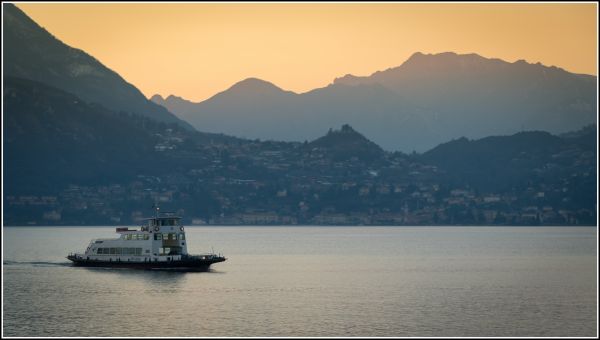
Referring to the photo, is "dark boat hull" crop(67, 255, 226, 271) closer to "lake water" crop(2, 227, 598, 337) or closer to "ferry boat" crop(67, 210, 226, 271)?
"ferry boat" crop(67, 210, 226, 271)

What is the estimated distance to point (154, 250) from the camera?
13275 cm

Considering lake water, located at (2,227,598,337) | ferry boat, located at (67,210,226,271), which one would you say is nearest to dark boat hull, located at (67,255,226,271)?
ferry boat, located at (67,210,226,271)

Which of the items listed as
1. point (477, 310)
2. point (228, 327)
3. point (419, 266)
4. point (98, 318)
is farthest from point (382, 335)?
point (419, 266)

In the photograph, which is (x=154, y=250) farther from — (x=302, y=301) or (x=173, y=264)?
(x=302, y=301)

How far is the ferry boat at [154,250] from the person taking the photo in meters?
131

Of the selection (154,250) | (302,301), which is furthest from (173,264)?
(302,301)

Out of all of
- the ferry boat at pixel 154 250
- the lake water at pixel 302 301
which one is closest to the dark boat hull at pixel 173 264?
the ferry boat at pixel 154 250

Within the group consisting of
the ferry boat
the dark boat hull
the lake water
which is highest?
the ferry boat

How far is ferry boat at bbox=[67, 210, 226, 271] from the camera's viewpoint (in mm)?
131125

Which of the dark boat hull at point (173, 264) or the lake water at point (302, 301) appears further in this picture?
the dark boat hull at point (173, 264)

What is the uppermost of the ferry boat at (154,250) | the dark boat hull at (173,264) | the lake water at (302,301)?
the ferry boat at (154,250)

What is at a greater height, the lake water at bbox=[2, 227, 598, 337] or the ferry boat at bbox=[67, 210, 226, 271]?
the ferry boat at bbox=[67, 210, 226, 271]

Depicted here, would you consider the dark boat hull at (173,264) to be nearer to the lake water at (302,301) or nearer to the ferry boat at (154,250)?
the ferry boat at (154,250)

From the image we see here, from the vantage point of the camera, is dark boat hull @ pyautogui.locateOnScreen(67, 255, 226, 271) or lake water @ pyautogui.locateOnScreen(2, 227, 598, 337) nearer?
lake water @ pyautogui.locateOnScreen(2, 227, 598, 337)
